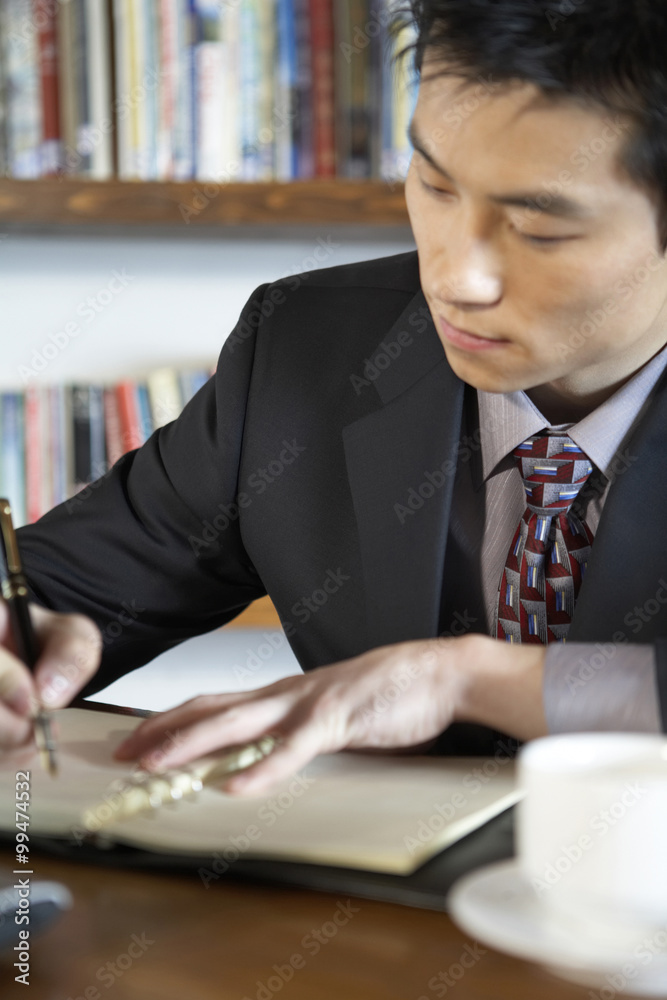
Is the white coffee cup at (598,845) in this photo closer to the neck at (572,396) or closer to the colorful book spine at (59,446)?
the neck at (572,396)

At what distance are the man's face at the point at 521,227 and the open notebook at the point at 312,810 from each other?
1.29ft

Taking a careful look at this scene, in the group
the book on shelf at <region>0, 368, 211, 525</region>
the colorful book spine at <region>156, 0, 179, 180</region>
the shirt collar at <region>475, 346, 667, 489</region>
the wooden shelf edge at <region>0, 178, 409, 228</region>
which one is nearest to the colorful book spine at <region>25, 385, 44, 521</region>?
the book on shelf at <region>0, 368, 211, 525</region>

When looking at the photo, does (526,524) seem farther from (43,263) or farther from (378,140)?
(43,263)

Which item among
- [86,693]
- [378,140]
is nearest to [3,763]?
[86,693]

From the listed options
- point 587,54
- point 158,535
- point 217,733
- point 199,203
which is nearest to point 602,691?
point 217,733

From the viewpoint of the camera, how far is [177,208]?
67.0 inches

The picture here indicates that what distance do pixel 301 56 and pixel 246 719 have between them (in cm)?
133

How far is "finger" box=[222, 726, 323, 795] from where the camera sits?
2.12 ft

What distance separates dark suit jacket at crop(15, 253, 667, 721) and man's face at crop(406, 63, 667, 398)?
14cm

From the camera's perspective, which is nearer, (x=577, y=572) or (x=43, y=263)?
(x=577, y=572)

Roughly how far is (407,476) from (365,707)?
1.40 feet

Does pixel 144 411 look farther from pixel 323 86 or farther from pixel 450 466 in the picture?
pixel 450 466

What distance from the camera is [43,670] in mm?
750

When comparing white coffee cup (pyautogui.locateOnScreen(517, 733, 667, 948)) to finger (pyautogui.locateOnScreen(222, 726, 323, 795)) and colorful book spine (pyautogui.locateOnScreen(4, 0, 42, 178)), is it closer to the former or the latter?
finger (pyautogui.locateOnScreen(222, 726, 323, 795))
